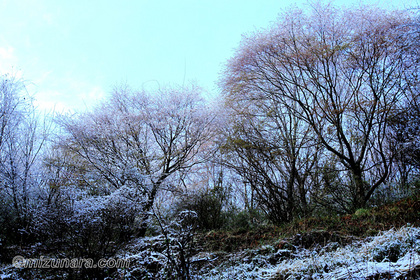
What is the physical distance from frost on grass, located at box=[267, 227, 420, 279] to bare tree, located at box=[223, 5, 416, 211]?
345 cm

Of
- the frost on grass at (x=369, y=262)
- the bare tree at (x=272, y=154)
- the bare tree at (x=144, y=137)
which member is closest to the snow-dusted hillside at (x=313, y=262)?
the frost on grass at (x=369, y=262)

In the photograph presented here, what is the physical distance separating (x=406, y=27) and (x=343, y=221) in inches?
180

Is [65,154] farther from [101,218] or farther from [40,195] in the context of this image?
[101,218]

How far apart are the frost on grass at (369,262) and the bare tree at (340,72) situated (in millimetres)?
3446

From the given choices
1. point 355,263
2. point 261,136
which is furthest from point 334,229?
point 261,136

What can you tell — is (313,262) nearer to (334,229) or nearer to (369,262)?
(369,262)

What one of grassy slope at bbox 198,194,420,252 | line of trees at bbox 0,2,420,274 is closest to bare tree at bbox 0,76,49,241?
line of trees at bbox 0,2,420,274

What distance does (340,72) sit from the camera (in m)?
7.11

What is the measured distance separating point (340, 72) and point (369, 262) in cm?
585

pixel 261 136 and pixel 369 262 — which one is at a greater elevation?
pixel 261 136

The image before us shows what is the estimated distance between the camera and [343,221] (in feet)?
15.2

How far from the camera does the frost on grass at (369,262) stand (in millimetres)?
2121

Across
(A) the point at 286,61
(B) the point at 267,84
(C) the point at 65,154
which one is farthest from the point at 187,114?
(C) the point at 65,154

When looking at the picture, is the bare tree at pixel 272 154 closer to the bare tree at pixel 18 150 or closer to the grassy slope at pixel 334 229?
the grassy slope at pixel 334 229
